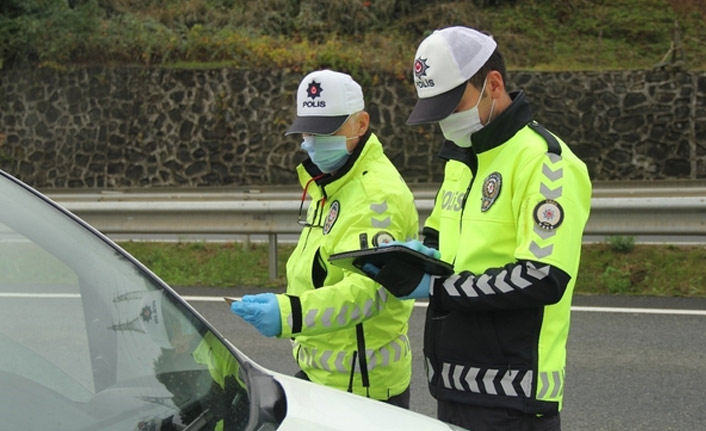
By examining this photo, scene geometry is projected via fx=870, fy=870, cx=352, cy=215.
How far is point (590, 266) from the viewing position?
8.14 meters

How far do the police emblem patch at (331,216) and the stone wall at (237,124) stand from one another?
1511 centimetres

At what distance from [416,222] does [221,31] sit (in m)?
17.6

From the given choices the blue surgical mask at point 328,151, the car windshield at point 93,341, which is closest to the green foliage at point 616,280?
the blue surgical mask at point 328,151

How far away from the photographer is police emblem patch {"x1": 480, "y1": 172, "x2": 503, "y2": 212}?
2.40 metres

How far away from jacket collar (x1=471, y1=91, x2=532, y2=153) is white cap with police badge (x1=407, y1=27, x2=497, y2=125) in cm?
11

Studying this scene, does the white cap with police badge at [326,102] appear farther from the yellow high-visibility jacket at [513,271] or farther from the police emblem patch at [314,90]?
the yellow high-visibility jacket at [513,271]

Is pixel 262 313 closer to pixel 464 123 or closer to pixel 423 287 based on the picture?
pixel 423 287

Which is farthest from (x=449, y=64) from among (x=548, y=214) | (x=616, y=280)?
(x=616, y=280)

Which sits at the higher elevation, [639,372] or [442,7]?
[442,7]

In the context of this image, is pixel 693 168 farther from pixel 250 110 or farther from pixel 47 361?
pixel 47 361

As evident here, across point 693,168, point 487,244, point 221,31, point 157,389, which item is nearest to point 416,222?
point 487,244

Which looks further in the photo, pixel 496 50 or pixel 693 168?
pixel 693 168

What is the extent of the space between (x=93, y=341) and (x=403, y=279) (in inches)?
34.4

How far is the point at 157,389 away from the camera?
1957mm
